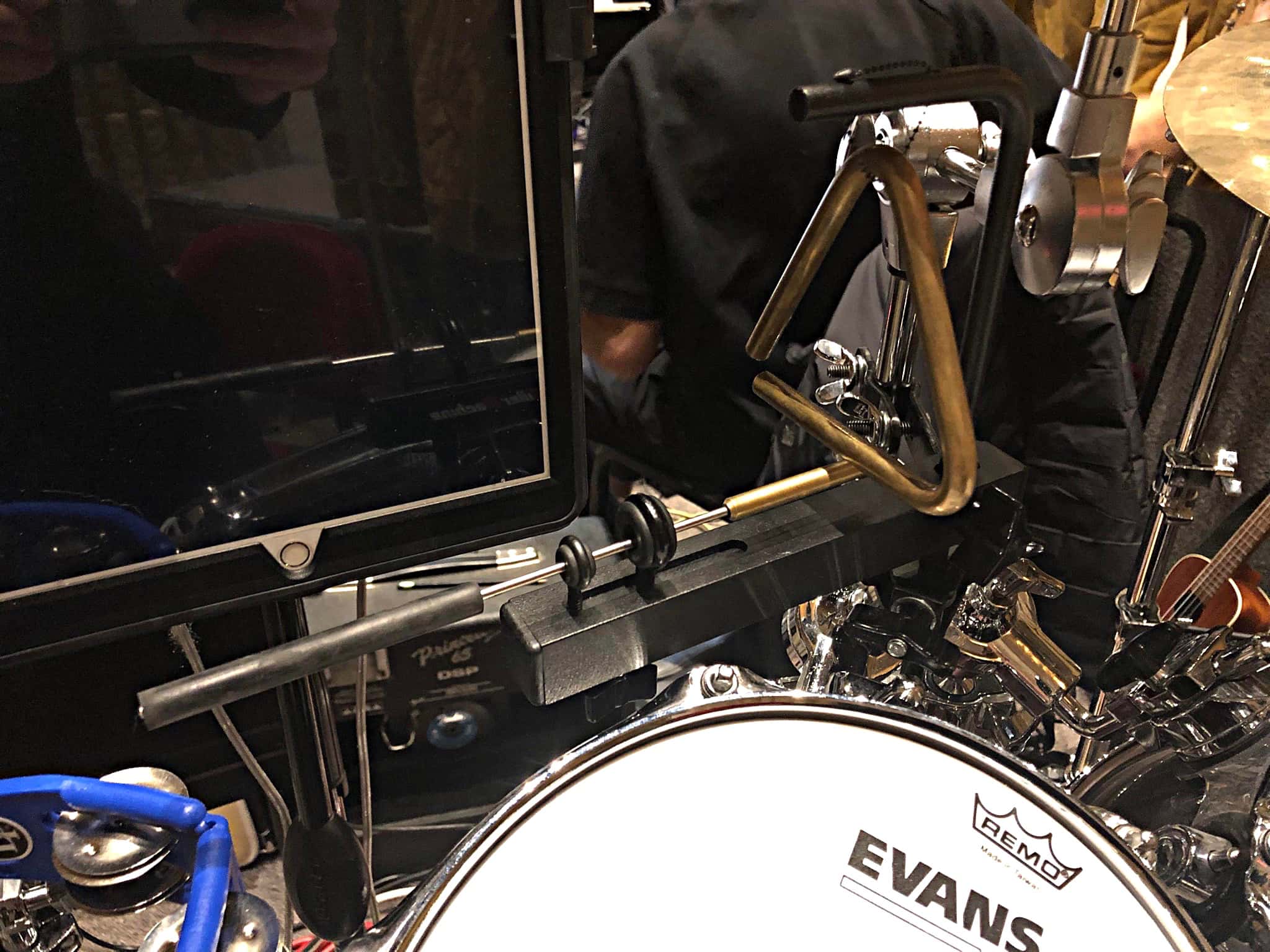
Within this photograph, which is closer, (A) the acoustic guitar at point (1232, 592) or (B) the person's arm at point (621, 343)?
(A) the acoustic guitar at point (1232, 592)

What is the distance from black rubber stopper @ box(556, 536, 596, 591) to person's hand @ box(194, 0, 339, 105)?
0.30m

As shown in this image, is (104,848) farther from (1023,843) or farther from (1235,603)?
(1235,603)

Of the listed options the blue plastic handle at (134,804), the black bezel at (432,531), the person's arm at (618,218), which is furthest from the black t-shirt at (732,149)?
the blue plastic handle at (134,804)

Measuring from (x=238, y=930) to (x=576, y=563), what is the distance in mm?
265

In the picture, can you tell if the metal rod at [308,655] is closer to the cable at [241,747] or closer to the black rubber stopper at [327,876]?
the cable at [241,747]

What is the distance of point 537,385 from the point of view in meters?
0.52

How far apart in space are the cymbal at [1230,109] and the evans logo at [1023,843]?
0.42m

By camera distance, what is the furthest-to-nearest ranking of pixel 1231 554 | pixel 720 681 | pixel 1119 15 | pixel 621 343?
pixel 621 343
pixel 1231 554
pixel 720 681
pixel 1119 15

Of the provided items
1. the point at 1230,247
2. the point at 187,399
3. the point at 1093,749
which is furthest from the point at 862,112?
the point at 1230,247

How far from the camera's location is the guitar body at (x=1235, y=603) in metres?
0.78

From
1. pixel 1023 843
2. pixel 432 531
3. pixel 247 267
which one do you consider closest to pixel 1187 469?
pixel 1023 843

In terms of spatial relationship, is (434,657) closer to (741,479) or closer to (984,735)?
(741,479)

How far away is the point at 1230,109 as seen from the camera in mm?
587

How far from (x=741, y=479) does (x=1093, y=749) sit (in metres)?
0.63
